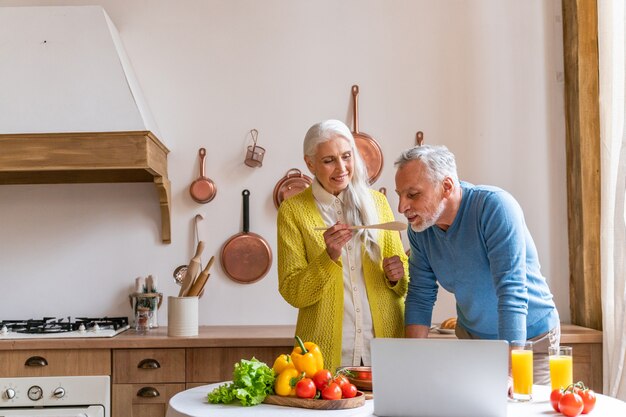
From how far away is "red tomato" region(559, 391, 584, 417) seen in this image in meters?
1.70

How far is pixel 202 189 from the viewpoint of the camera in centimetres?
380

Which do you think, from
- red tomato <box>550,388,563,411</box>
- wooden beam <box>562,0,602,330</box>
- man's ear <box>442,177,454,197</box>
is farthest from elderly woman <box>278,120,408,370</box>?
wooden beam <box>562,0,602,330</box>

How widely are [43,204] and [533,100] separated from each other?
2525mm

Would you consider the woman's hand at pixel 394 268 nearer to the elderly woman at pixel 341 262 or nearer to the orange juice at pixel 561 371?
the elderly woman at pixel 341 262

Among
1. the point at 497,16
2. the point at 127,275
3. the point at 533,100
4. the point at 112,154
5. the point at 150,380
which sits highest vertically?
the point at 497,16

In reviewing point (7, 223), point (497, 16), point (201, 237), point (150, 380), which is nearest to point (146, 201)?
point (201, 237)

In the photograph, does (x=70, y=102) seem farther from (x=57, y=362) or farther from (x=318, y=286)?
(x=318, y=286)

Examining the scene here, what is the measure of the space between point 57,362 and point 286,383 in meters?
1.67

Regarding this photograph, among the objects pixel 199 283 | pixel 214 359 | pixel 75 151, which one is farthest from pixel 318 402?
pixel 75 151

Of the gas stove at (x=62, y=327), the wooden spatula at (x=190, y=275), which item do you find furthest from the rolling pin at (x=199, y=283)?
the gas stove at (x=62, y=327)

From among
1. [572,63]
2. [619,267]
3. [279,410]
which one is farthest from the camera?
[572,63]

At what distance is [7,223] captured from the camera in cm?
380

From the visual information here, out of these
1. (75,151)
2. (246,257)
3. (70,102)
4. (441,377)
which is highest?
(70,102)

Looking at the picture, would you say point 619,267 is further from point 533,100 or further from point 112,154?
point 112,154
